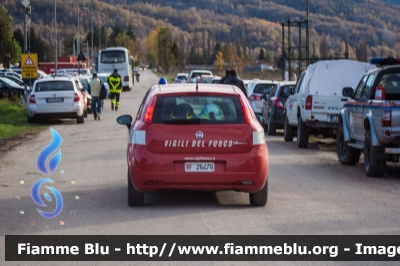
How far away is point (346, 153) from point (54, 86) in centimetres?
1456

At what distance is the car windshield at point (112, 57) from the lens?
2613 inches

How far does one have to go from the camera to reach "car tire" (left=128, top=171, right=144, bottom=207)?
10625 millimetres

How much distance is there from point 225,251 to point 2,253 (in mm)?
2138

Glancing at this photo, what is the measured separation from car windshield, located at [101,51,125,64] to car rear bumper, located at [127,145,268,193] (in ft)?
185

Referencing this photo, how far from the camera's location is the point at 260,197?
10.6 m

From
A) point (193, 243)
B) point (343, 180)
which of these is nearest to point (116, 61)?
point (343, 180)

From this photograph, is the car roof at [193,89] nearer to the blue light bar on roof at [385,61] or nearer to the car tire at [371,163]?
the car tire at [371,163]

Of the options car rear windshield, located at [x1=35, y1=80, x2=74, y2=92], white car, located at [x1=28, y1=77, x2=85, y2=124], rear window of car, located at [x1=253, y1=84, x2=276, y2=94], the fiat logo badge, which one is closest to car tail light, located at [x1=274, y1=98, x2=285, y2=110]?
rear window of car, located at [x1=253, y1=84, x2=276, y2=94]

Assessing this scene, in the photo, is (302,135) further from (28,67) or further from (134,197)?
(28,67)

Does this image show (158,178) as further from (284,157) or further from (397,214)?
(284,157)

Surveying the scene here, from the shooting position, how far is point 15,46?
76.1 metres

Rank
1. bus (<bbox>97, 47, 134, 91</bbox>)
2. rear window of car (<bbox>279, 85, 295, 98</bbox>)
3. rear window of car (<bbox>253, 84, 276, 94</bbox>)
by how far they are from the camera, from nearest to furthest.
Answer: rear window of car (<bbox>279, 85, 295, 98</bbox>) < rear window of car (<bbox>253, 84, 276, 94</bbox>) < bus (<bbox>97, 47, 134, 91</bbox>)

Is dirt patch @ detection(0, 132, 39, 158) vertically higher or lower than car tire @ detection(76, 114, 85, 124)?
higher

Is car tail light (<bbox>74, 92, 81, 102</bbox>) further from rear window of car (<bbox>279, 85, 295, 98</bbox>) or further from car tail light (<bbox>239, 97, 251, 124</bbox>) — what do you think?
car tail light (<bbox>239, 97, 251, 124</bbox>)
